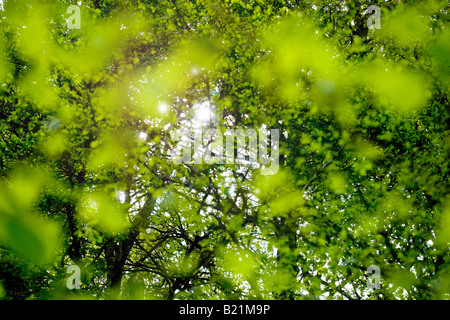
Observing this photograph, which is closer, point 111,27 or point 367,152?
point 367,152

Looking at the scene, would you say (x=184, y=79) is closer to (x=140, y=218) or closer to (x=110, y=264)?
(x=140, y=218)

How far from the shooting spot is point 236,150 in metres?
8.83

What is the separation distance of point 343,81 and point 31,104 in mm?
11525

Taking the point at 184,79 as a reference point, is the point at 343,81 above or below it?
below

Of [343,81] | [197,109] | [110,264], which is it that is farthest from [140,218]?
[343,81]

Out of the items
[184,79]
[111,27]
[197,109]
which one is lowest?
[197,109]

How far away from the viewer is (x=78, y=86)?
33.0ft

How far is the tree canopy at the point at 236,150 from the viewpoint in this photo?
20.2 ft

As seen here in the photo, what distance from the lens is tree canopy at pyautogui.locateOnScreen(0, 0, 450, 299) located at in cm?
615

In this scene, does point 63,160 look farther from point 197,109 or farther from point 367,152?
point 367,152

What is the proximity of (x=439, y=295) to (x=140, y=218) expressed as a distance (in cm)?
910
